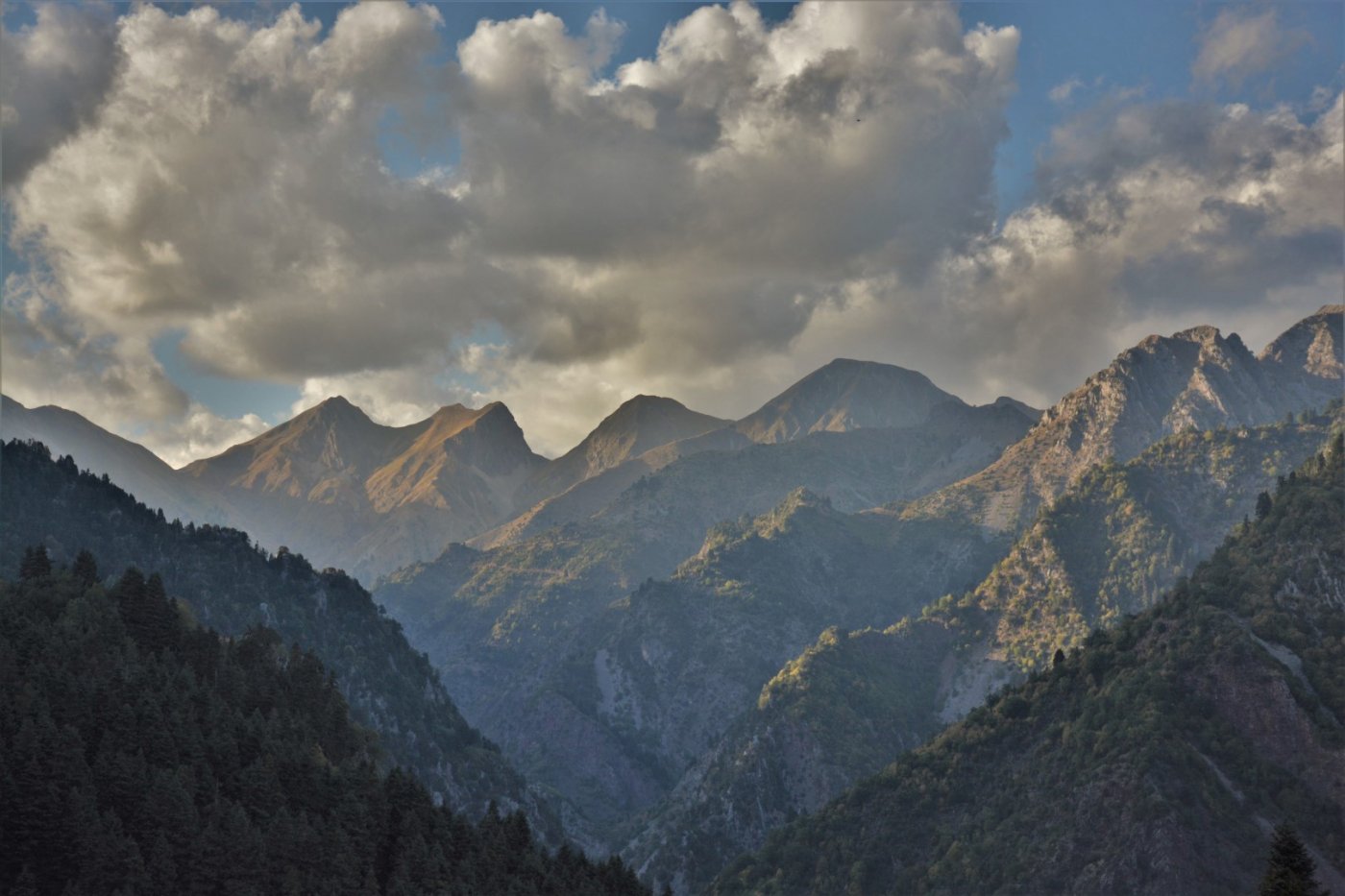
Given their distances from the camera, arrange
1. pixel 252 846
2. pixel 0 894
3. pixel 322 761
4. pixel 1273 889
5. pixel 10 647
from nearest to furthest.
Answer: pixel 1273 889
pixel 0 894
pixel 252 846
pixel 10 647
pixel 322 761

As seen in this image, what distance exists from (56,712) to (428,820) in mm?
57100

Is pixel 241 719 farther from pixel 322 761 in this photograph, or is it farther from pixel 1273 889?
pixel 1273 889

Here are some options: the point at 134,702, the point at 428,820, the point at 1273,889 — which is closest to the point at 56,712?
the point at 134,702

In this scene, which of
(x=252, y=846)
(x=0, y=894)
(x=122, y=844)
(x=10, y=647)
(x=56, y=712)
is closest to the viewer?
(x=0, y=894)

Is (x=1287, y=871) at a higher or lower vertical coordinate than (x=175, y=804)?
lower

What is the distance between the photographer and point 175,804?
158 metres

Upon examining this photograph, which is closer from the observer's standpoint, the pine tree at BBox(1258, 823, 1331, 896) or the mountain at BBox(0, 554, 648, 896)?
the pine tree at BBox(1258, 823, 1331, 896)

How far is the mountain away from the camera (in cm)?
14738

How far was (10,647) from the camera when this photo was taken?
18488 centimetres

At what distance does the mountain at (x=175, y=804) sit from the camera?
147 m

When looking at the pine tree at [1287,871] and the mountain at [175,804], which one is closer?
the pine tree at [1287,871]

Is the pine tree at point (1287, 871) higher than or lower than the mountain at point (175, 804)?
lower

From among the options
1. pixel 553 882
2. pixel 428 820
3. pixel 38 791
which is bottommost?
pixel 553 882

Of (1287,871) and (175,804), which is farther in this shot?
(175,804)
